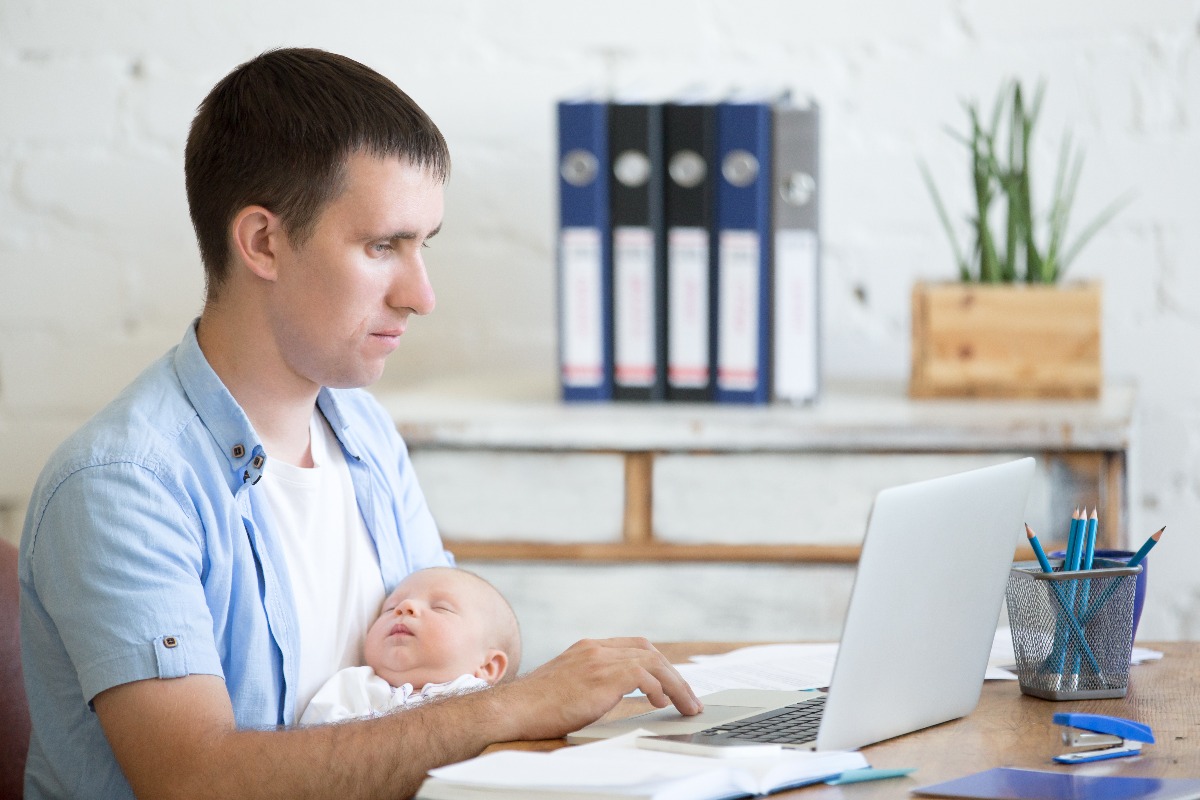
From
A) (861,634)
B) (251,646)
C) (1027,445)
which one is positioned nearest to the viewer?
(861,634)

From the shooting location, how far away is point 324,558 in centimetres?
141

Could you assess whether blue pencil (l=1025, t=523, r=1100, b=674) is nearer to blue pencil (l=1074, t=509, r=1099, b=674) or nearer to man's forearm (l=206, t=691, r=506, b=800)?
blue pencil (l=1074, t=509, r=1099, b=674)

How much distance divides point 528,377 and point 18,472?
0.89m

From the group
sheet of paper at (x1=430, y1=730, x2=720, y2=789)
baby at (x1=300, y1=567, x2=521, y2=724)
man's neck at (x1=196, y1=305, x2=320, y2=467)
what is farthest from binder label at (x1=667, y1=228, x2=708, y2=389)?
sheet of paper at (x1=430, y1=730, x2=720, y2=789)

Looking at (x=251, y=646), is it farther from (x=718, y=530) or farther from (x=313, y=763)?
(x=718, y=530)

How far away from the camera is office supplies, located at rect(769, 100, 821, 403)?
77.5 inches

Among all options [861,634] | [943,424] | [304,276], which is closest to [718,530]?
[943,424]

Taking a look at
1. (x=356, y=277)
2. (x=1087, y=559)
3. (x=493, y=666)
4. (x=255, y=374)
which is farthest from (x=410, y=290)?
(x=1087, y=559)

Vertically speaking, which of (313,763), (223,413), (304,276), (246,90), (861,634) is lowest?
(313,763)

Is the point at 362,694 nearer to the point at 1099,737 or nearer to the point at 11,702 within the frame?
the point at 11,702

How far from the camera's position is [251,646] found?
50.0 inches

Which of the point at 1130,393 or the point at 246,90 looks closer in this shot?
the point at 246,90

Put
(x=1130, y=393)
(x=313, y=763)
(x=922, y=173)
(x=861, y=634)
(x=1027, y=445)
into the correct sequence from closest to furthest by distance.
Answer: (x=861, y=634) < (x=313, y=763) < (x=1027, y=445) < (x=1130, y=393) < (x=922, y=173)

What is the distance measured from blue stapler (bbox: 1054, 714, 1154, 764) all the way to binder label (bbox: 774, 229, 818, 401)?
3.25ft
